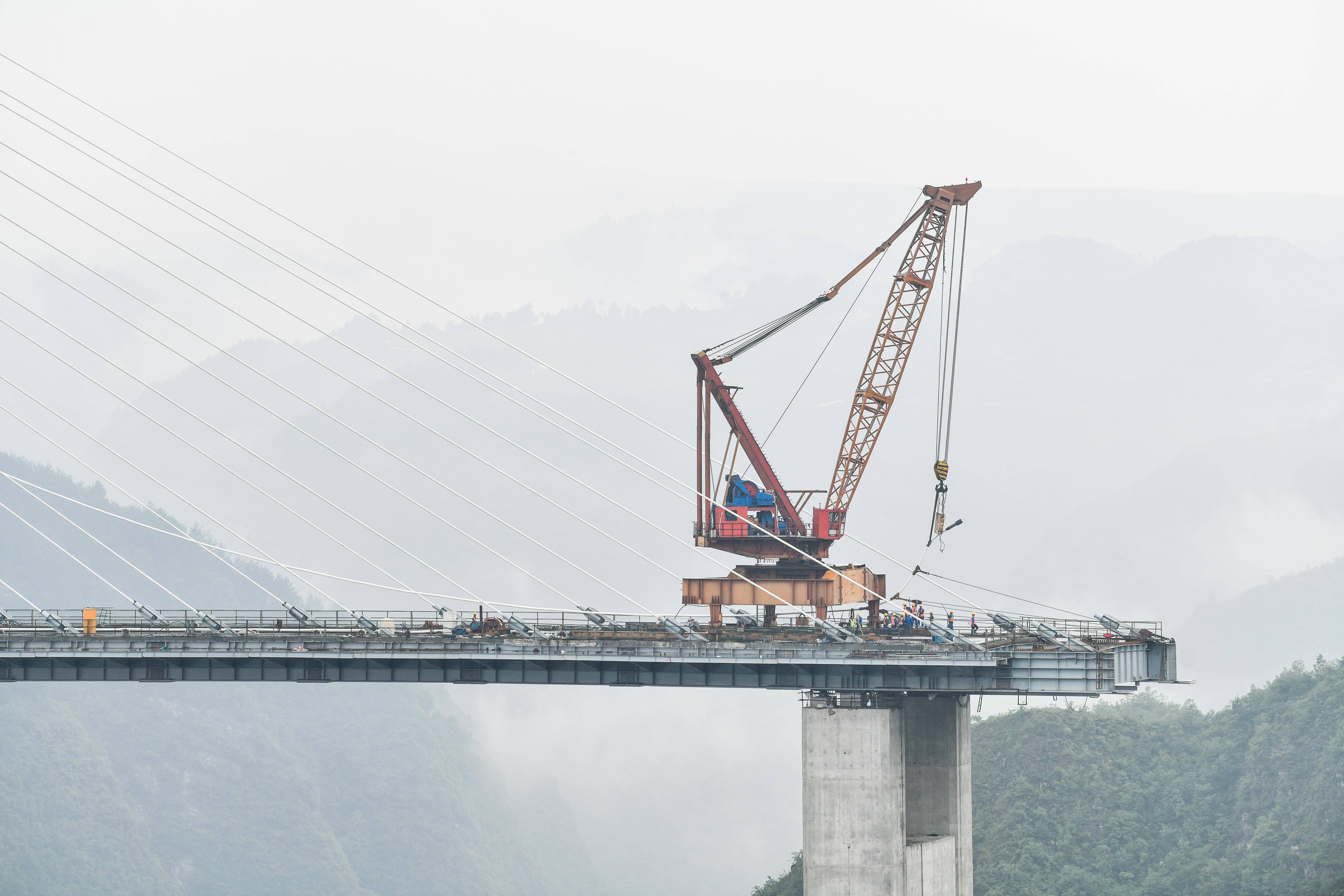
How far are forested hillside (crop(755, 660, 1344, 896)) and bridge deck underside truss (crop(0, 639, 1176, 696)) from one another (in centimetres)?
6717

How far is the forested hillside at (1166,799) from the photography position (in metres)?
135

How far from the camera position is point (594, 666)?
230 feet

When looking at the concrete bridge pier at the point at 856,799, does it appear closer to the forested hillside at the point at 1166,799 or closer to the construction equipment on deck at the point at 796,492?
the construction equipment on deck at the point at 796,492

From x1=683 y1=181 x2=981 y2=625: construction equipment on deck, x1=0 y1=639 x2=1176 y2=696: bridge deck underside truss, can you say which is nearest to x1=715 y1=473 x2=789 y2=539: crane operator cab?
x1=683 y1=181 x2=981 y2=625: construction equipment on deck

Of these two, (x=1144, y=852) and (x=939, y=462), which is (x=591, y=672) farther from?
(x=1144, y=852)

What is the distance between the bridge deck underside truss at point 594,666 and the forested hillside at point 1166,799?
2644 inches

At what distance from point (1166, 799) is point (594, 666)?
4023 inches

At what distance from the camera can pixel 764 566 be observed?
92375 millimetres

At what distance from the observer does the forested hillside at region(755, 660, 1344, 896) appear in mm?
134875

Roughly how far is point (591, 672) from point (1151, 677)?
26607 millimetres

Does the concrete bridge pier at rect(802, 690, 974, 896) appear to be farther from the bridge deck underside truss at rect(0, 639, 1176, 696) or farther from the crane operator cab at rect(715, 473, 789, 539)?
the crane operator cab at rect(715, 473, 789, 539)

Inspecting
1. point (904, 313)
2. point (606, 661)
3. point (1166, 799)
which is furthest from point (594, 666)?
point (1166, 799)

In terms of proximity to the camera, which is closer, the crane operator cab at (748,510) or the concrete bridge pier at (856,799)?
the concrete bridge pier at (856,799)

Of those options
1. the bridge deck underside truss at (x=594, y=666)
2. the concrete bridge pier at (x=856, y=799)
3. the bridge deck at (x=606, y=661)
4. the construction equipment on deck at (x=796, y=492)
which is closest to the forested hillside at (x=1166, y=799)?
the construction equipment on deck at (x=796, y=492)
